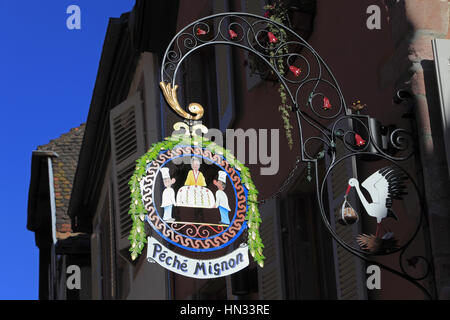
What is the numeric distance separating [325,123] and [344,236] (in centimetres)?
91

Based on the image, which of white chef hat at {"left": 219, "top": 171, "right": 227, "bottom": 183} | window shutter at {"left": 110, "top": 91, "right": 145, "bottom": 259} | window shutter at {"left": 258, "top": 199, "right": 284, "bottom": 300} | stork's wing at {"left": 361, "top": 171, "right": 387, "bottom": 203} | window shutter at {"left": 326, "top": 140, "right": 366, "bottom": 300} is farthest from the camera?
window shutter at {"left": 110, "top": 91, "right": 145, "bottom": 259}

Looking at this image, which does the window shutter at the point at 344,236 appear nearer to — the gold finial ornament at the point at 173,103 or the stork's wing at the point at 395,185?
the stork's wing at the point at 395,185

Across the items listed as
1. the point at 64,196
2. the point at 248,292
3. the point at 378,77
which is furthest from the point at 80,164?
the point at 378,77

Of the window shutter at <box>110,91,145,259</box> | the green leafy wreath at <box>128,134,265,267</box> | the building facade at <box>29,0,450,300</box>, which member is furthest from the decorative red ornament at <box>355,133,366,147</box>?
the window shutter at <box>110,91,145,259</box>

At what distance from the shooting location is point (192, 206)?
5.46 metres

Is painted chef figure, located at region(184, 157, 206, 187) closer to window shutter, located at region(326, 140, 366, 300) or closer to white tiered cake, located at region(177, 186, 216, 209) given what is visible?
white tiered cake, located at region(177, 186, 216, 209)

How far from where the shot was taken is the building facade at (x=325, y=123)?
18.6ft

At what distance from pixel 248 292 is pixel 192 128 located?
305 cm

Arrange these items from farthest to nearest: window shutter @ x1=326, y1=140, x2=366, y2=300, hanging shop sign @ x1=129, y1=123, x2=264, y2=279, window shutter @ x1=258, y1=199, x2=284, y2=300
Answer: window shutter @ x1=258, y1=199, x2=284, y2=300
window shutter @ x1=326, y1=140, x2=366, y2=300
hanging shop sign @ x1=129, y1=123, x2=264, y2=279

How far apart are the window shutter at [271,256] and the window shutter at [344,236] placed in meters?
1.00

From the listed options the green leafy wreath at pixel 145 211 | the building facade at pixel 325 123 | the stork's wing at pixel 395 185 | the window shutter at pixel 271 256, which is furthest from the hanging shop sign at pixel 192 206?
the window shutter at pixel 271 256

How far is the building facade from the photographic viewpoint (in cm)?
568

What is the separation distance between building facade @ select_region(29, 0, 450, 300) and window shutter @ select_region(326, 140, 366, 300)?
0.03 ft


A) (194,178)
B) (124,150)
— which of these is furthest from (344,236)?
(124,150)
